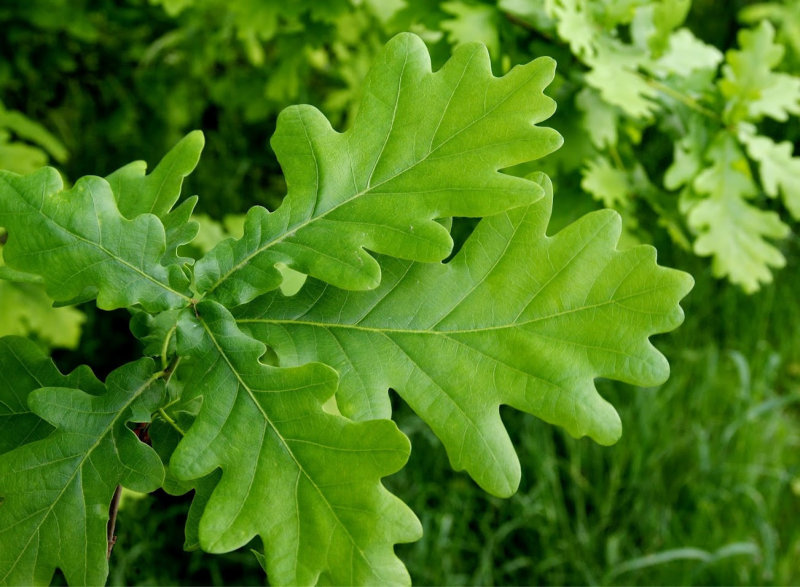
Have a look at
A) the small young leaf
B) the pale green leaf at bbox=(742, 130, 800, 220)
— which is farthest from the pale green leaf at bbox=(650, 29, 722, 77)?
the small young leaf

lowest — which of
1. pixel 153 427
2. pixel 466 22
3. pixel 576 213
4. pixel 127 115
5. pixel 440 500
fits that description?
pixel 440 500

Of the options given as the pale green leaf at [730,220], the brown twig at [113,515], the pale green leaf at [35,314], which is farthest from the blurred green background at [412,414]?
the brown twig at [113,515]

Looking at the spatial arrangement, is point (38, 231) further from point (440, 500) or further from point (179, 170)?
point (440, 500)

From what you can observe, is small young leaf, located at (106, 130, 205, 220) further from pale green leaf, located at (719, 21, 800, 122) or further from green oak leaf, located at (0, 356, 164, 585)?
pale green leaf, located at (719, 21, 800, 122)

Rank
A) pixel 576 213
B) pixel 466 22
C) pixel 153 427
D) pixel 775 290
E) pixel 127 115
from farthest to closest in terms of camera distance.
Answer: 1. pixel 775 290
2. pixel 127 115
3. pixel 576 213
4. pixel 466 22
5. pixel 153 427

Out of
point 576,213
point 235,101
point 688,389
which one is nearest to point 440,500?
point 688,389

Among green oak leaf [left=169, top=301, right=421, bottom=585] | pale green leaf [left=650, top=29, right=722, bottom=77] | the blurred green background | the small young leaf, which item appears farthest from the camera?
the blurred green background

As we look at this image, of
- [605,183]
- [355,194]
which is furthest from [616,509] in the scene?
[355,194]
